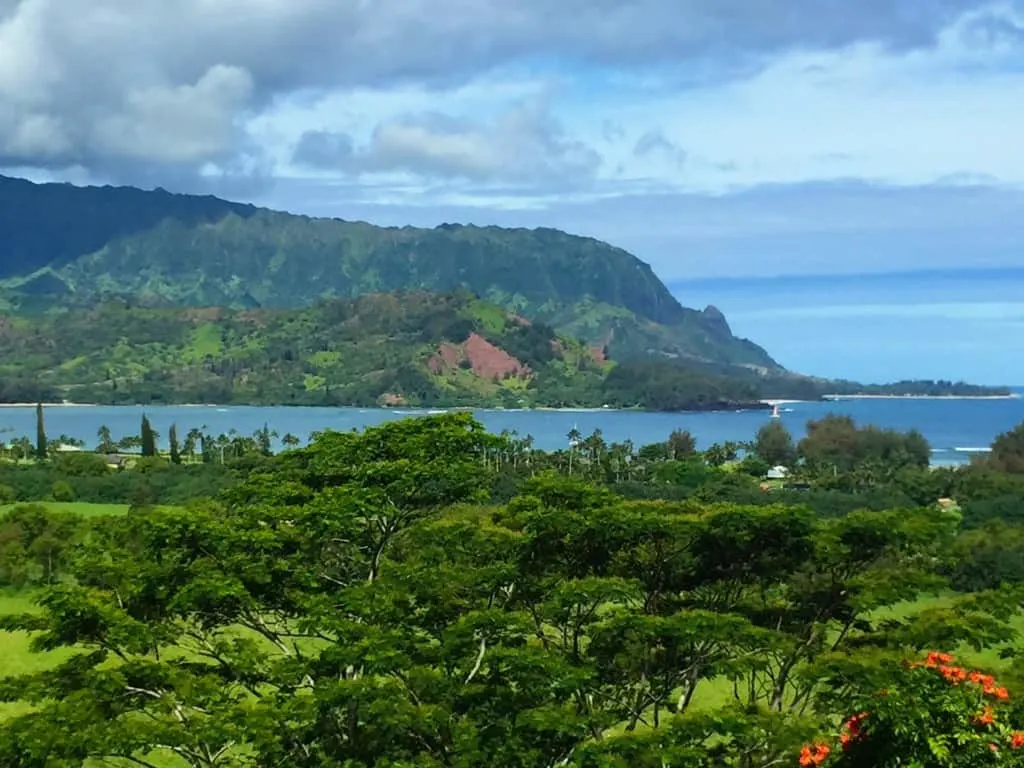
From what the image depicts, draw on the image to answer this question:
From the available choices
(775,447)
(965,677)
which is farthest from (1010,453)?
(965,677)

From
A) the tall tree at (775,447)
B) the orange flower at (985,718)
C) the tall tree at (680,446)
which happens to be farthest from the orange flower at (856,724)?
the tall tree at (775,447)

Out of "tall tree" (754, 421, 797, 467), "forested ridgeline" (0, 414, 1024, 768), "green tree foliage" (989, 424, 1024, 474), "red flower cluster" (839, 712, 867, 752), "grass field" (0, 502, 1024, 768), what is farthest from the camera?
"tall tree" (754, 421, 797, 467)

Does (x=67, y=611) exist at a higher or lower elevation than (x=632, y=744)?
higher

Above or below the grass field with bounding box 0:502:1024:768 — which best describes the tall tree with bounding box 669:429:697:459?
above

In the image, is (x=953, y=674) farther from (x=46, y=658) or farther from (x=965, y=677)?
(x=46, y=658)

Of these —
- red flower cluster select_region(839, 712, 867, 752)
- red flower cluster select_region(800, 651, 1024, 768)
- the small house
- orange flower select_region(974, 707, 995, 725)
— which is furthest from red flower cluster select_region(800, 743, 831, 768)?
the small house

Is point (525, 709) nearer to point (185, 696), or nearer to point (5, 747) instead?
point (185, 696)

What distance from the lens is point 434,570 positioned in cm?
1448

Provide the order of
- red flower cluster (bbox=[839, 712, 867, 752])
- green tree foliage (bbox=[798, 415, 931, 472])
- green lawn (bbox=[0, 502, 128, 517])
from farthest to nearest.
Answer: green tree foliage (bbox=[798, 415, 931, 472]) < green lawn (bbox=[0, 502, 128, 517]) < red flower cluster (bbox=[839, 712, 867, 752])

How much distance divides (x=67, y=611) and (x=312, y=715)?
116 inches

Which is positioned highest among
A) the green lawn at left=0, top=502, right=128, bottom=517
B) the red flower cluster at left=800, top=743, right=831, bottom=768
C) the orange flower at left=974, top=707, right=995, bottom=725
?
the orange flower at left=974, top=707, right=995, bottom=725

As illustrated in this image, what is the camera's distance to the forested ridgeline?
11891 millimetres

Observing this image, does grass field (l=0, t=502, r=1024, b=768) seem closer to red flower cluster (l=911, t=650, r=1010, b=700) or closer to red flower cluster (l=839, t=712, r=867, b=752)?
red flower cluster (l=911, t=650, r=1010, b=700)

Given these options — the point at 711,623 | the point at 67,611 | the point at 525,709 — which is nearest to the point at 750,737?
the point at 711,623
